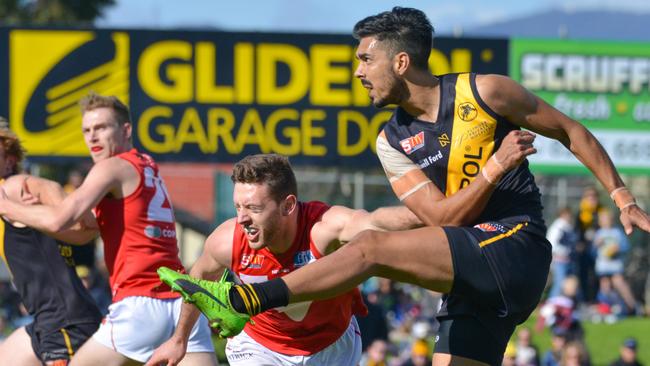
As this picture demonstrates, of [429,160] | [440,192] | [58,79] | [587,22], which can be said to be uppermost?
[429,160]

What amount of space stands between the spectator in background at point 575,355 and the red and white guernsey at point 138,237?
6980mm

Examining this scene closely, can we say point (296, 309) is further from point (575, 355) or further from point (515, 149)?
point (575, 355)

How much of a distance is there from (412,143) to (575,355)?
25.1 ft

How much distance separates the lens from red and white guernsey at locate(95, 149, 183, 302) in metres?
7.05

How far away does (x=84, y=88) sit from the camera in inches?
606

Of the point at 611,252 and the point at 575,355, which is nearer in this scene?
the point at 575,355

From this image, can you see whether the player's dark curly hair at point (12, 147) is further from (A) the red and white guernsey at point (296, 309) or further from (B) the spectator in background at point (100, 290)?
(B) the spectator in background at point (100, 290)

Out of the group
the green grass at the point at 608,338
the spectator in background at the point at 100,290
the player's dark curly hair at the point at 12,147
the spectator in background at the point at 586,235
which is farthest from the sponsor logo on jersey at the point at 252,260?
the spectator in background at the point at 586,235

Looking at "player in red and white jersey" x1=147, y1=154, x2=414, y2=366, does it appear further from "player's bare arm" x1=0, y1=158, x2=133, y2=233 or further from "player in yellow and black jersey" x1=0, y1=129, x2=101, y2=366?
"player in yellow and black jersey" x1=0, y1=129, x2=101, y2=366

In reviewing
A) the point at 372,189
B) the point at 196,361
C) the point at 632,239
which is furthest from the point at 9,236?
the point at 632,239

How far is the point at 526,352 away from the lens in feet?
45.8

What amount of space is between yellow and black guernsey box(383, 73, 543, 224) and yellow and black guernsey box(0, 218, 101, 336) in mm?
2562

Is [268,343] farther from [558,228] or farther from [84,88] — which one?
[558,228]

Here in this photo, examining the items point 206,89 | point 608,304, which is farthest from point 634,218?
point 608,304
